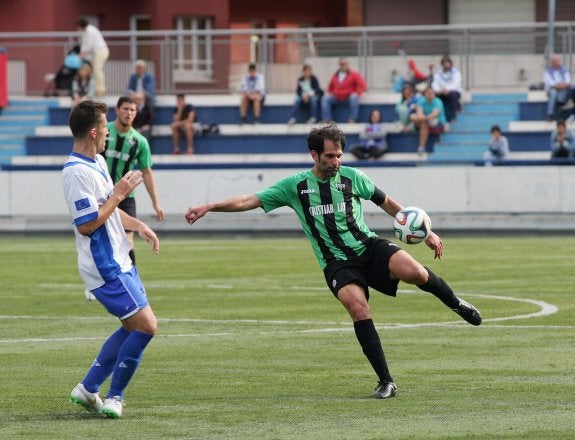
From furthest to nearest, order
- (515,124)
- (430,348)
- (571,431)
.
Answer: (515,124) → (430,348) → (571,431)

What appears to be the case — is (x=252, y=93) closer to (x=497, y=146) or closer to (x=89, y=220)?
(x=497, y=146)

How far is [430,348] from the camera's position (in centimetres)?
1228

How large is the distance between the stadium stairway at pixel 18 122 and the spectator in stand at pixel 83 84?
75cm

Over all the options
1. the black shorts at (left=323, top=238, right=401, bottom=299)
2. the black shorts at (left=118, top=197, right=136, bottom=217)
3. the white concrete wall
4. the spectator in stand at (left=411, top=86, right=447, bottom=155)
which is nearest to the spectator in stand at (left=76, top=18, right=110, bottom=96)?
the white concrete wall

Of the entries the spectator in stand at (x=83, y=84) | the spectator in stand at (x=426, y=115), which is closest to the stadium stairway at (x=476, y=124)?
the spectator in stand at (x=426, y=115)

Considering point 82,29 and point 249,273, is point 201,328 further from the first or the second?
point 82,29

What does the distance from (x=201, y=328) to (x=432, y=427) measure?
6008 millimetres

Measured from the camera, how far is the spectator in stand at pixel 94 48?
1403 inches

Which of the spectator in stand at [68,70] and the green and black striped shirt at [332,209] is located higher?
the spectator in stand at [68,70]

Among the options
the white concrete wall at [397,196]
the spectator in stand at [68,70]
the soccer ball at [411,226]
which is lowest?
the white concrete wall at [397,196]

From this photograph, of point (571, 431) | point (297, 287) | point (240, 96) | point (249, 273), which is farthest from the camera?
point (240, 96)

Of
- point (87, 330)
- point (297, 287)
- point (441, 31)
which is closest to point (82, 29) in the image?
point (441, 31)

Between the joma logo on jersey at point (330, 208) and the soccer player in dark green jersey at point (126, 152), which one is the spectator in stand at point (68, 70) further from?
the joma logo on jersey at point (330, 208)

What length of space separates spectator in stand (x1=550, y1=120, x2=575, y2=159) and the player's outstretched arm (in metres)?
20.4
